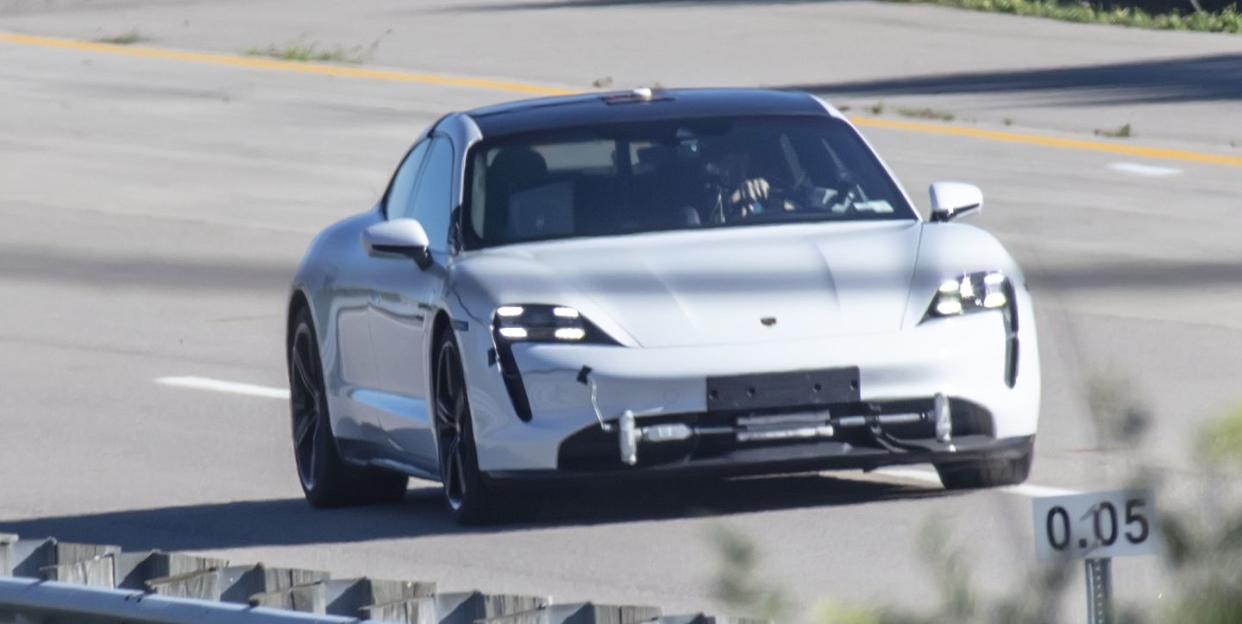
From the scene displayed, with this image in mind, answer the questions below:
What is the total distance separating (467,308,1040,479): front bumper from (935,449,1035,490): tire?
33 centimetres

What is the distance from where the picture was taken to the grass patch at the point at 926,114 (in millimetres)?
25763

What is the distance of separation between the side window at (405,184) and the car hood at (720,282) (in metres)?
1.13

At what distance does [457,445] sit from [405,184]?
1.71 meters

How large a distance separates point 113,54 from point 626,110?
944 inches

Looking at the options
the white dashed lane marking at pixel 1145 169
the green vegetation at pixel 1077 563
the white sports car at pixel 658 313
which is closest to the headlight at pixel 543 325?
the white sports car at pixel 658 313

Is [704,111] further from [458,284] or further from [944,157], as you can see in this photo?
[944,157]

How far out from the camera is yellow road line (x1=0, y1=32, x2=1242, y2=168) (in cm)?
2309

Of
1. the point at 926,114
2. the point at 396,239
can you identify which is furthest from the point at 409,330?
the point at 926,114

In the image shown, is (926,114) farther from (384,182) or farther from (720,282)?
(720,282)

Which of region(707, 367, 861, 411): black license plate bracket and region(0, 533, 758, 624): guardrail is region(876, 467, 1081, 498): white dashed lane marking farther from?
region(0, 533, 758, 624): guardrail

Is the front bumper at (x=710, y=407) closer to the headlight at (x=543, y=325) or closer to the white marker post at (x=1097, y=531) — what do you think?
the headlight at (x=543, y=325)

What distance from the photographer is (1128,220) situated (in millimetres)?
19688

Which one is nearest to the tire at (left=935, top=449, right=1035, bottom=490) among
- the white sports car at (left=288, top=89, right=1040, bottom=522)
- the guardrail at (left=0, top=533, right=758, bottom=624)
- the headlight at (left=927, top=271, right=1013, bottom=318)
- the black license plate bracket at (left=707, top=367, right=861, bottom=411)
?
the white sports car at (left=288, top=89, right=1040, bottom=522)

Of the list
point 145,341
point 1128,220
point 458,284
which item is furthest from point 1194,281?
point 458,284
